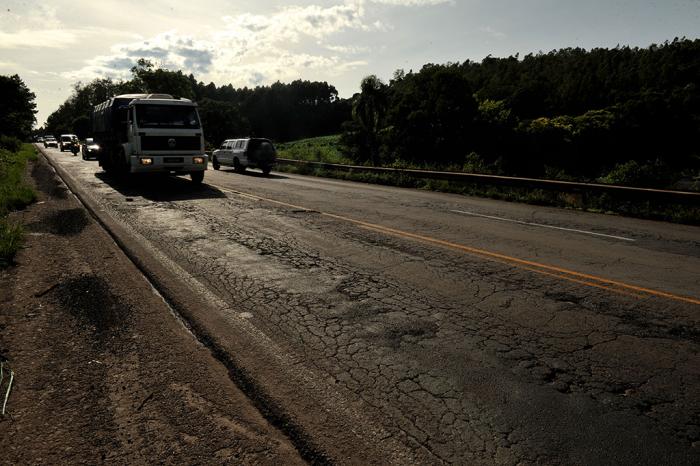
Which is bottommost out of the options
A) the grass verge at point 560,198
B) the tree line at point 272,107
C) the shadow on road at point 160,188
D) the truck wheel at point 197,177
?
the grass verge at point 560,198

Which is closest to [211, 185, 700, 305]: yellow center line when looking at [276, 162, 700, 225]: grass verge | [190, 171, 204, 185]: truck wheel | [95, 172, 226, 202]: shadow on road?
[276, 162, 700, 225]: grass verge

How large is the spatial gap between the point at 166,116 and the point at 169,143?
1.02 meters

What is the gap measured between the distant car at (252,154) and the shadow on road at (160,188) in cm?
447

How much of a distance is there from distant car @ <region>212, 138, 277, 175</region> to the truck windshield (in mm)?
7177

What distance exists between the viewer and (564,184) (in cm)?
1312

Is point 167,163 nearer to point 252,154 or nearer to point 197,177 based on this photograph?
point 197,177

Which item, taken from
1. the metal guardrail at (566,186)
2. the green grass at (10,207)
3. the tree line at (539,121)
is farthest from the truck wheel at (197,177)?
the tree line at (539,121)

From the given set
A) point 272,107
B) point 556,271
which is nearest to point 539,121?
point 556,271

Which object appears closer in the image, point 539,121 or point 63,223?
point 63,223

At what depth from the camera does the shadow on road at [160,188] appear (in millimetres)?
13062

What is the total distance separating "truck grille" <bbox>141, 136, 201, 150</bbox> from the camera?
14344 mm

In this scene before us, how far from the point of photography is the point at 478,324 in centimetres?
412

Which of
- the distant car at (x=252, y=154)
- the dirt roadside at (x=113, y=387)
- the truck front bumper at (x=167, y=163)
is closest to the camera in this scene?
the dirt roadside at (x=113, y=387)

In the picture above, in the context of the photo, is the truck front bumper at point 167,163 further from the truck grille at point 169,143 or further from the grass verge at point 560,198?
the grass verge at point 560,198
